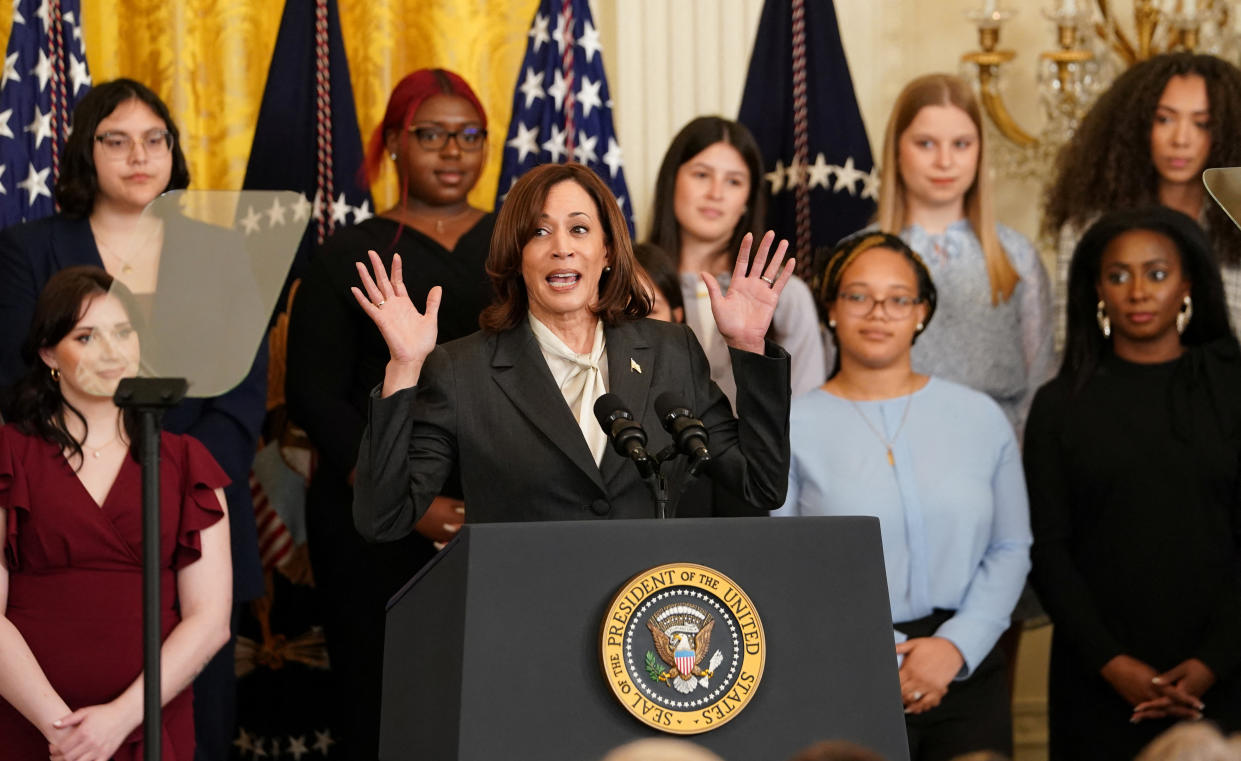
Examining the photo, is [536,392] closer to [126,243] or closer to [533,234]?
[533,234]

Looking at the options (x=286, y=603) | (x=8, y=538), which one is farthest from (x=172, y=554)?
(x=286, y=603)

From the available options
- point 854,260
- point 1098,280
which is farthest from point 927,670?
point 1098,280

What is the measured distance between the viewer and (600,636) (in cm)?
205

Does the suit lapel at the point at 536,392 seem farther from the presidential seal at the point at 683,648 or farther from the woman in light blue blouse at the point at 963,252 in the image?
the woman in light blue blouse at the point at 963,252

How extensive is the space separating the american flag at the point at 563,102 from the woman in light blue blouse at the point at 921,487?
132 centimetres

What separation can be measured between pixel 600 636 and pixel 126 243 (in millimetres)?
2304

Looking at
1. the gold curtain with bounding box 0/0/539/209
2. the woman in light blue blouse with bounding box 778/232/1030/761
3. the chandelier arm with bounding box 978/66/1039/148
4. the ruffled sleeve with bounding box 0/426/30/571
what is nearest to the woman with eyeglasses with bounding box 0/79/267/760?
the ruffled sleeve with bounding box 0/426/30/571

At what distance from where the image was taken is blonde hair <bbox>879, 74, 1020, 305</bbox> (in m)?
4.42

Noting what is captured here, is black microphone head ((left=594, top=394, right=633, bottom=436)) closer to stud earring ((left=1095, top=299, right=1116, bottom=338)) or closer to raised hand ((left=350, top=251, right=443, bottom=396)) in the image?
raised hand ((left=350, top=251, right=443, bottom=396))

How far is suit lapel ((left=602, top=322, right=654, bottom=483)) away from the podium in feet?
1.81

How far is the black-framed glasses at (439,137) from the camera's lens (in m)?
4.10

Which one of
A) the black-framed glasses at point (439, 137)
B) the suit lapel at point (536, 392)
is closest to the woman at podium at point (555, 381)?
the suit lapel at point (536, 392)

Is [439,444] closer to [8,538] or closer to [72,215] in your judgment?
[8,538]

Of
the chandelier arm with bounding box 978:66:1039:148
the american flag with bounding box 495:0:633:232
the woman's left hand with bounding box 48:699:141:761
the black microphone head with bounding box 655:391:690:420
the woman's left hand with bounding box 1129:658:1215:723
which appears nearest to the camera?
the black microphone head with bounding box 655:391:690:420
